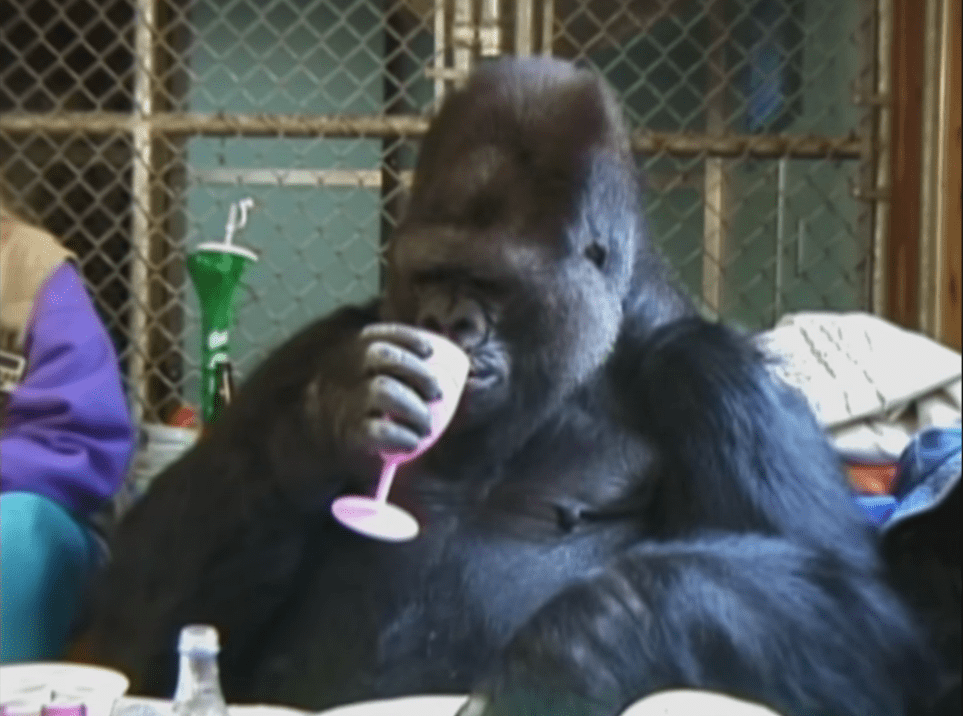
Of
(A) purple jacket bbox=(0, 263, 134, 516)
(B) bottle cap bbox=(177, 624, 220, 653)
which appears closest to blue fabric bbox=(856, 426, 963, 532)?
(B) bottle cap bbox=(177, 624, 220, 653)

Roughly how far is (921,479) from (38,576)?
0.70m

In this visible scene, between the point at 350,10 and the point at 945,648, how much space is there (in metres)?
1.31

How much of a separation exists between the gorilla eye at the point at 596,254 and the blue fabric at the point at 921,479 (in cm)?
28

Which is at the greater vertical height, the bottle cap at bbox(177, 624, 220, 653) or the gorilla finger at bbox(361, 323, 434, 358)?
the gorilla finger at bbox(361, 323, 434, 358)

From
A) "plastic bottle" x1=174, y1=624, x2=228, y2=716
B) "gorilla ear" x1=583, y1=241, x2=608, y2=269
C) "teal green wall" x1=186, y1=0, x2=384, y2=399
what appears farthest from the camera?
"teal green wall" x1=186, y1=0, x2=384, y2=399

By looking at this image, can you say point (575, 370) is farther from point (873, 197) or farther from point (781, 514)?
point (873, 197)

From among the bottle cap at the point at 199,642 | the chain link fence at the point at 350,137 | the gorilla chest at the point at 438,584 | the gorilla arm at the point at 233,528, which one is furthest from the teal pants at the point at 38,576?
the chain link fence at the point at 350,137

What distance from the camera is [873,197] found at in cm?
187

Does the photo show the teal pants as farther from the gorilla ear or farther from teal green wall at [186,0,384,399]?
teal green wall at [186,0,384,399]

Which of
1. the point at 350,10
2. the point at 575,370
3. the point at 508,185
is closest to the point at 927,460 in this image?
the point at 575,370

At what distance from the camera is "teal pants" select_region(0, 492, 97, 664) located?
1287mm

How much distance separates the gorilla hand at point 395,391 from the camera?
1.03m

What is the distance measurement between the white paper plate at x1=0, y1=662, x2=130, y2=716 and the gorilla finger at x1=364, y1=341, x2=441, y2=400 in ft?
0.81

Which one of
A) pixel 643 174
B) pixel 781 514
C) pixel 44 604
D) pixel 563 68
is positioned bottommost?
pixel 44 604
